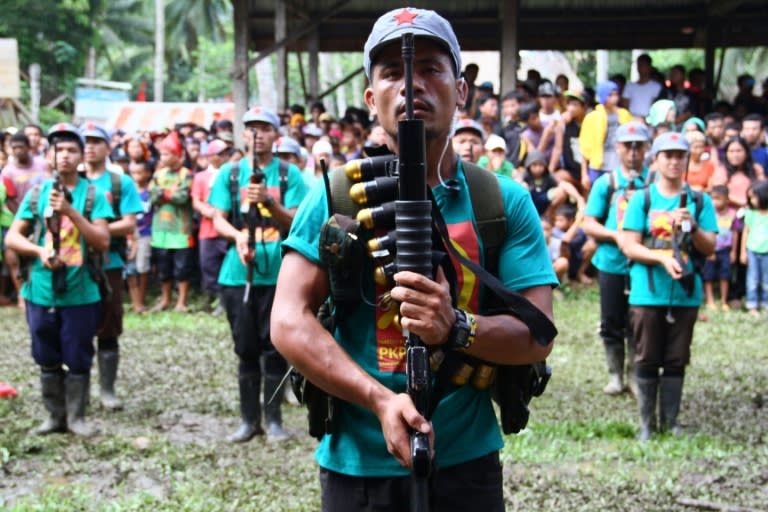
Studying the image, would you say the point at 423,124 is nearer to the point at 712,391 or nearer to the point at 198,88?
the point at 712,391

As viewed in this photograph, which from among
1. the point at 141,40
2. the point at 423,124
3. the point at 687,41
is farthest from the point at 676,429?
the point at 141,40

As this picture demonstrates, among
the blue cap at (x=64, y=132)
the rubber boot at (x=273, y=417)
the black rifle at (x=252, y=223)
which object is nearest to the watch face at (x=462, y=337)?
the black rifle at (x=252, y=223)

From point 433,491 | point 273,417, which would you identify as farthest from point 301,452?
point 433,491

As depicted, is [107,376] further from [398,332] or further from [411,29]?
[411,29]

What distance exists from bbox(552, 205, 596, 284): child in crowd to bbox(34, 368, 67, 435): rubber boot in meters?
7.55

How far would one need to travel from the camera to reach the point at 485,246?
2.88 m

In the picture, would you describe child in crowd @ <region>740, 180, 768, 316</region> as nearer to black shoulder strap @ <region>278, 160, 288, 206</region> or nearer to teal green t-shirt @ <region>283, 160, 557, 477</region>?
black shoulder strap @ <region>278, 160, 288, 206</region>

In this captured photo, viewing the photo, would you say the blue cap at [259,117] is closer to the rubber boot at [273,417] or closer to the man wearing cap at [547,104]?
the rubber boot at [273,417]

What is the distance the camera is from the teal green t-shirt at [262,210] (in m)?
7.55

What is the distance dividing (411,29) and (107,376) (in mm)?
7019

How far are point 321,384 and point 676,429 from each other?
5627 mm

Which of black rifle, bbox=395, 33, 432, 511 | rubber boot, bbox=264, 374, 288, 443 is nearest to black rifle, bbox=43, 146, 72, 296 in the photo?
rubber boot, bbox=264, 374, 288, 443

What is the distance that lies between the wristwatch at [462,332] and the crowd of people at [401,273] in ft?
0.03

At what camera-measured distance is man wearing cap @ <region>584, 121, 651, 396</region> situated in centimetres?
845
